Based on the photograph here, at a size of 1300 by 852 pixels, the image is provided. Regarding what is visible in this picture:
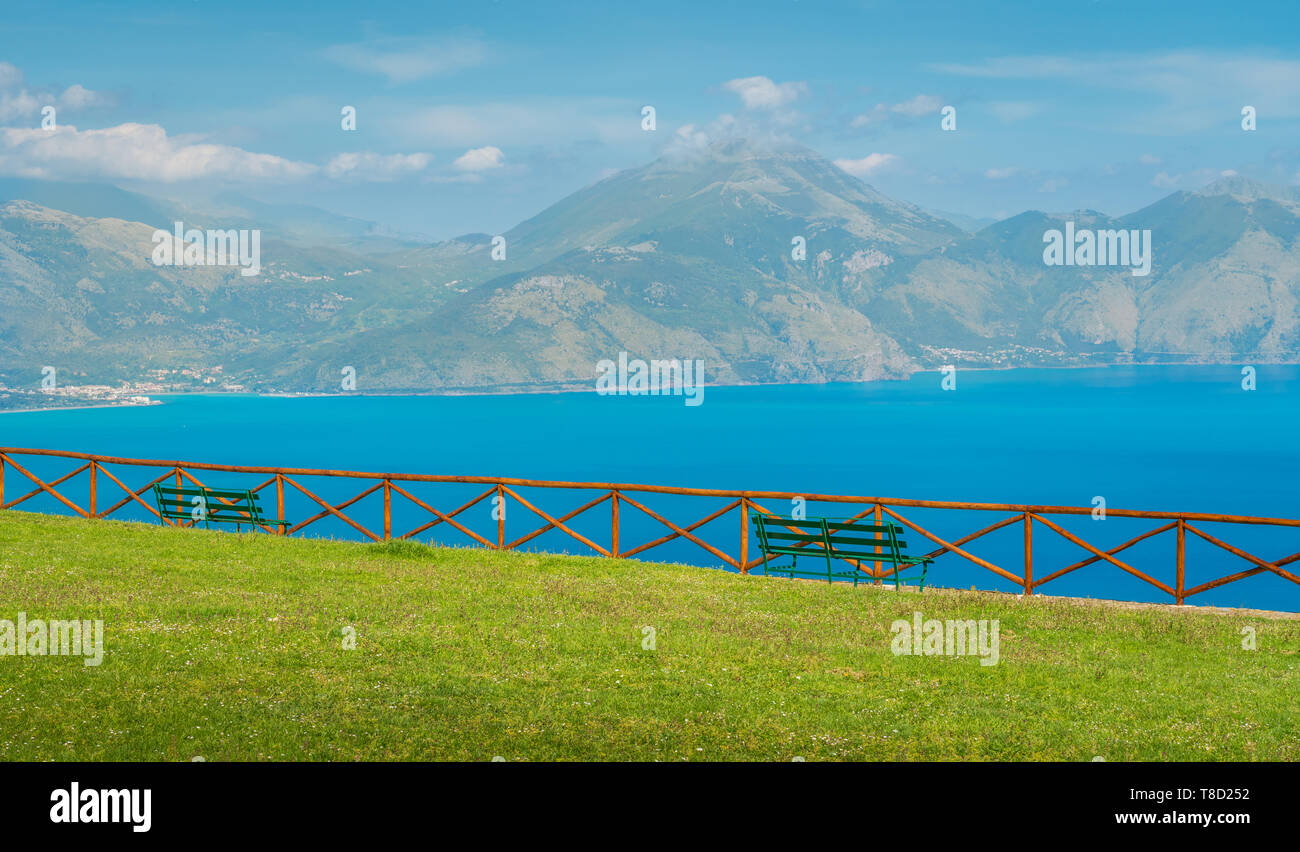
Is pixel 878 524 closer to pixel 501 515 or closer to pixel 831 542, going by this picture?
pixel 831 542

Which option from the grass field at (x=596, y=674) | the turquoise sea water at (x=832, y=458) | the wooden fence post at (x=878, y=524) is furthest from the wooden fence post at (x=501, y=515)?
the turquoise sea water at (x=832, y=458)

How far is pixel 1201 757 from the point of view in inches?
285

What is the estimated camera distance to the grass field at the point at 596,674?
741cm

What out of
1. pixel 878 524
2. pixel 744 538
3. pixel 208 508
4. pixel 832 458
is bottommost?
pixel 832 458

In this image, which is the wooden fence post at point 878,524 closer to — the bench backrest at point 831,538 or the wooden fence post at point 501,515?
the bench backrest at point 831,538

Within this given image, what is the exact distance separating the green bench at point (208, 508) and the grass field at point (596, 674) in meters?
4.35

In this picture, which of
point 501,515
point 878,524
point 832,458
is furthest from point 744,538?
point 832,458

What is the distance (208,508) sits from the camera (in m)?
19.0

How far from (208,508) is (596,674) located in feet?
40.4
